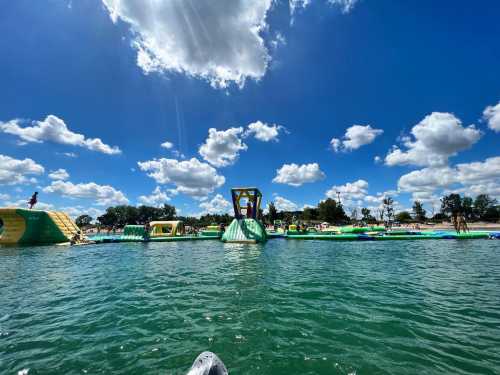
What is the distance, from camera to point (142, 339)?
16.6ft

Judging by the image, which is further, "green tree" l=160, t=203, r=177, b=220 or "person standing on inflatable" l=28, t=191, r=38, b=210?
"green tree" l=160, t=203, r=177, b=220

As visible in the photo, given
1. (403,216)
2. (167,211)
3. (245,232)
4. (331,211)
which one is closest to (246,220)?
(245,232)

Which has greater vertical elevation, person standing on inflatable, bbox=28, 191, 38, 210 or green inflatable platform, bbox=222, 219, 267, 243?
person standing on inflatable, bbox=28, 191, 38, 210

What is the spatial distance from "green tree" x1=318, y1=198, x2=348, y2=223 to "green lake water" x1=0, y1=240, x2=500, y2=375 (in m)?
Answer: 99.4

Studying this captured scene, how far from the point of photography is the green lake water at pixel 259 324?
4133mm

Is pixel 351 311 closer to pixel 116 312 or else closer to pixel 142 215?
pixel 116 312

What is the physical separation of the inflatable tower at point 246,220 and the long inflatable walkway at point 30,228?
22.7 meters

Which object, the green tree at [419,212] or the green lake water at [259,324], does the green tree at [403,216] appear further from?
the green lake water at [259,324]

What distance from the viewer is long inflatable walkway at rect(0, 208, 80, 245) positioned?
29047 millimetres

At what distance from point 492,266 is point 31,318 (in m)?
19.5

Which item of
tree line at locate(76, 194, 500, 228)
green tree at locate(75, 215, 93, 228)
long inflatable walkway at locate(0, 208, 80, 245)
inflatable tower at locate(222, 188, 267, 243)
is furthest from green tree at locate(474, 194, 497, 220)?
green tree at locate(75, 215, 93, 228)

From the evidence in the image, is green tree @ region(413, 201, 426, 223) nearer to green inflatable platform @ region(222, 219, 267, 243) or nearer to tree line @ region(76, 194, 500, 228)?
tree line @ region(76, 194, 500, 228)

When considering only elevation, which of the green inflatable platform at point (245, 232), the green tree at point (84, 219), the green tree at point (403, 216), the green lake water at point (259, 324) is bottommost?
the green lake water at point (259, 324)

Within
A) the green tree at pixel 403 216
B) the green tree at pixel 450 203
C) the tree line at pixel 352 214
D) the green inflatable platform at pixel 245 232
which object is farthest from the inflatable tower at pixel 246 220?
the green tree at pixel 450 203
